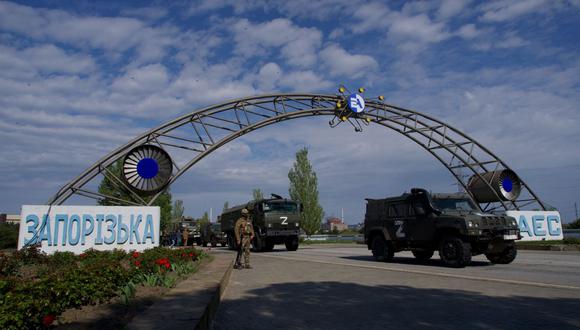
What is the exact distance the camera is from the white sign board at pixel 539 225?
24.0 m

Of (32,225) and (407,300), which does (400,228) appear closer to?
(407,300)

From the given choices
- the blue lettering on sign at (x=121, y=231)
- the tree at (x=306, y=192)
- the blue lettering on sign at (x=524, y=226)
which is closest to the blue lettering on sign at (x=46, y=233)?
the blue lettering on sign at (x=121, y=231)

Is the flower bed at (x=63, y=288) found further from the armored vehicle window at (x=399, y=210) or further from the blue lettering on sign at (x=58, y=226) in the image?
the armored vehicle window at (x=399, y=210)

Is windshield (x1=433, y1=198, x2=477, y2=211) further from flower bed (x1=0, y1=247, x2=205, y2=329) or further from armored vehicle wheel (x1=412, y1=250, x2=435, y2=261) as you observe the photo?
flower bed (x1=0, y1=247, x2=205, y2=329)

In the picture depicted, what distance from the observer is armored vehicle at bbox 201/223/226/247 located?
106ft

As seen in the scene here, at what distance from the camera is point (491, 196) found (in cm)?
2859

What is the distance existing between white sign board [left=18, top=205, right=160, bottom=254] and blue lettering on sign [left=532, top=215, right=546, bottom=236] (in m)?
20.8

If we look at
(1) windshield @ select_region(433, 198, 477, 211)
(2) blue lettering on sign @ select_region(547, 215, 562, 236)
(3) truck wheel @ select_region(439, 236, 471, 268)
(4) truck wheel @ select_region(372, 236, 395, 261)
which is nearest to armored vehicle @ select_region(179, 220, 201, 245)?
(4) truck wheel @ select_region(372, 236, 395, 261)

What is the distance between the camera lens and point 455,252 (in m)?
11.7

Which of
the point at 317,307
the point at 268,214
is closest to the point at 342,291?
the point at 317,307

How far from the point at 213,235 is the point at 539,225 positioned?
72.8 feet

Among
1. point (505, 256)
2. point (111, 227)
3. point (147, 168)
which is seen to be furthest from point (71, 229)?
point (505, 256)

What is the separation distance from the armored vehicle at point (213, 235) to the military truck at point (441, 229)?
62.4 ft

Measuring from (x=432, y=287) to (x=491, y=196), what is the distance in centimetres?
2294
